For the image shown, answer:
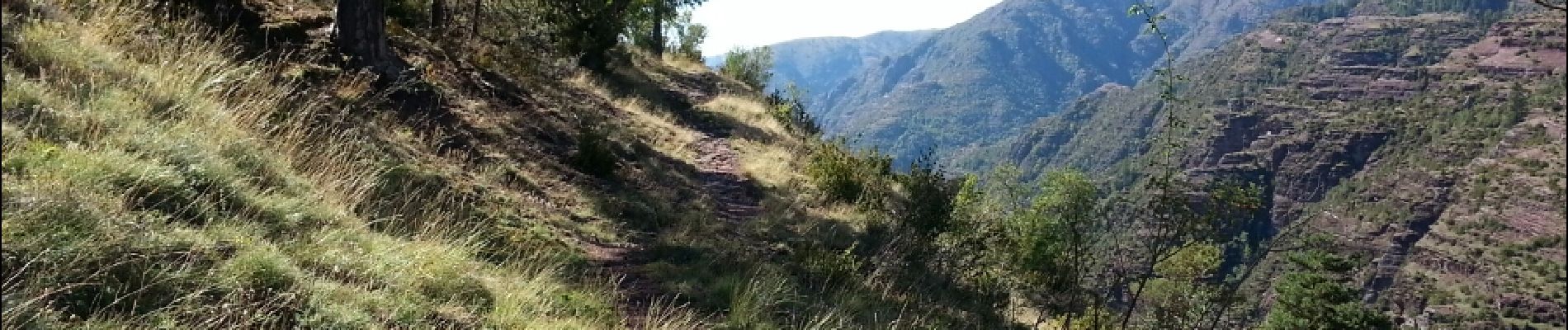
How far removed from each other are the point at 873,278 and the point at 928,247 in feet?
7.68

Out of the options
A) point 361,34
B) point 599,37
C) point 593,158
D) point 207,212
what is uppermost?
point 361,34

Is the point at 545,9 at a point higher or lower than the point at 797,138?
higher

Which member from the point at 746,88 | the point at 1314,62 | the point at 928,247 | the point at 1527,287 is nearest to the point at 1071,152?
the point at 1314,62

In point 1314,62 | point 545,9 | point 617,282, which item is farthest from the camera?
point 1314,62

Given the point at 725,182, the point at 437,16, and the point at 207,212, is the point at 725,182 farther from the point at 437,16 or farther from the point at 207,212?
the point at 207,212

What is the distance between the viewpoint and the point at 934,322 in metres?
5.96

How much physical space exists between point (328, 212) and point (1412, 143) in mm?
133310

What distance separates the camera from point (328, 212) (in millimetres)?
3623

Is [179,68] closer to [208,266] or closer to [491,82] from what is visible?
[208,266]

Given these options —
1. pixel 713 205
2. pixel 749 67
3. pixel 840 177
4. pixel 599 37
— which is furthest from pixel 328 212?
pixel 749 67

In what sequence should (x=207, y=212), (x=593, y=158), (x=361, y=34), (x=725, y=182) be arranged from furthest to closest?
(x=725, y=182) → (x=593, y=158) → (x=361, y=34) → (x=207, y=212)

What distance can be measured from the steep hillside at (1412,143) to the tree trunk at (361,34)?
22.0ft

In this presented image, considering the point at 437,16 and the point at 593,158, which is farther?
the point at 437,16

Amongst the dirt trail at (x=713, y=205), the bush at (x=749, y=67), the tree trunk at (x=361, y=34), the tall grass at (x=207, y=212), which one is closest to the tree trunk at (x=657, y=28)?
the bush at (x=749, y=67)
